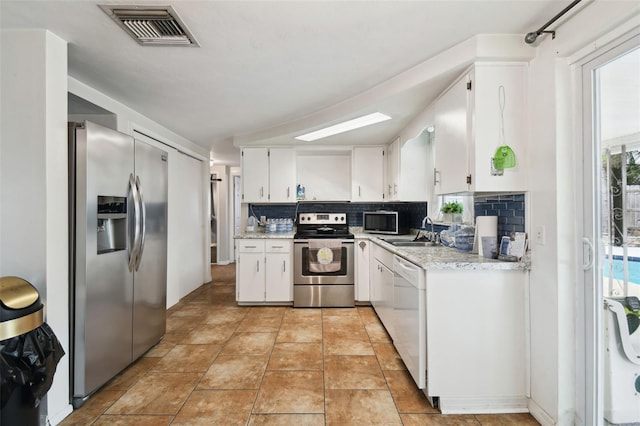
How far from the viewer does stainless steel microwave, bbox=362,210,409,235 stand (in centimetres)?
389

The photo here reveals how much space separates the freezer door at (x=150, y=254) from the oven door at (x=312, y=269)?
1549 mm

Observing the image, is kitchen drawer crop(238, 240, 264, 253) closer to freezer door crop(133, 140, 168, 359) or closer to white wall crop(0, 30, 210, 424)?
freezer door crop(133, 140, 168, 359)

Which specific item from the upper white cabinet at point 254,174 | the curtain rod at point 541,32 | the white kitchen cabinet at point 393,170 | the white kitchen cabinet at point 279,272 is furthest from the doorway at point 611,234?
the upper white cabinet at point 254,174

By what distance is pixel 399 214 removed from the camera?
12.8 ft

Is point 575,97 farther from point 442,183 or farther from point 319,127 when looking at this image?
point 319,127

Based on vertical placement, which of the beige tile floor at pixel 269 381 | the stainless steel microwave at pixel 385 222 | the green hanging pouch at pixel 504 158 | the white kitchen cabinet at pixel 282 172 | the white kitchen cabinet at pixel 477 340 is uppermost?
the white kitchen cabinet at pixel 282 172

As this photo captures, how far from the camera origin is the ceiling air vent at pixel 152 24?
4.96 ft

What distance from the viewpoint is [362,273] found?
381 cm

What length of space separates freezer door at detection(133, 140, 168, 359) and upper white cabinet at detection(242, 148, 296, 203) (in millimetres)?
1511

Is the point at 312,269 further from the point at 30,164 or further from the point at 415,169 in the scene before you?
the point at 30,164

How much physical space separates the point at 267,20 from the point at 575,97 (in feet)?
5.67

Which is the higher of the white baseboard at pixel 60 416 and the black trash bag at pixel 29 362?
the black trash bag at pixel 29 362

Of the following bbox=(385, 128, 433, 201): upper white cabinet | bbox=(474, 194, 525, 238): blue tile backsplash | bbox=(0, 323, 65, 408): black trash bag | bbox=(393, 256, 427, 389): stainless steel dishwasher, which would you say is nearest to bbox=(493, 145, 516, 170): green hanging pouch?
bbox=(474, 194, 525, 238): blue tile backsplash

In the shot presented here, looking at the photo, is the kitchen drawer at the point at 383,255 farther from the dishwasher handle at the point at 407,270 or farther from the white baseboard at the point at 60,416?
the white baseboard at the point at 60,416
